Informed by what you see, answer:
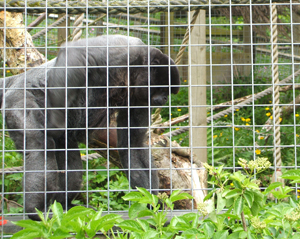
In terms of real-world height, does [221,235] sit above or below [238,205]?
below

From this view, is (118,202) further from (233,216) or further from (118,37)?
(233,216)

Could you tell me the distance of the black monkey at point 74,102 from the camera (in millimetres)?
2754

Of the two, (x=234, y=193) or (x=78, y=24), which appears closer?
(x=234, y=193)

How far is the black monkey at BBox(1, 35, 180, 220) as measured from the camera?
9.04 feet

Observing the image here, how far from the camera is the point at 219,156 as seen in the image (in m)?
4.89

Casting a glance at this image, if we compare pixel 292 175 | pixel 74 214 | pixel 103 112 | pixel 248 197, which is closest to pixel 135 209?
pixel 74 214

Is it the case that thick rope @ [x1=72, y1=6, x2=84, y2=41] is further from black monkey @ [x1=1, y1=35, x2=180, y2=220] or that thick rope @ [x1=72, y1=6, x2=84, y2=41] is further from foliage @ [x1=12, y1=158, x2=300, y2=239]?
foliage @ [x1=12, y1=158, x2=300, y2=239]

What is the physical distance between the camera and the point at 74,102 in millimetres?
3023

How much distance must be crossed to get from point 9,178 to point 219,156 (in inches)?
112

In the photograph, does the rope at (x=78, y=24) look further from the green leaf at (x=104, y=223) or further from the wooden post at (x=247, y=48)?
the wooden post at (x=247, y=48)

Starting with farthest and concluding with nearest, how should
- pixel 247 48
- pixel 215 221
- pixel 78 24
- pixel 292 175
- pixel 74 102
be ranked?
1. pixel 247 48
2. pixel 78 24
3. pixel 74 102
4. pixel 292 175
5. pixel 215 221

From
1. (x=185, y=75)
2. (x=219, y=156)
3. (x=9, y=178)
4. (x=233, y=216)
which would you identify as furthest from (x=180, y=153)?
(x=185, y=75)

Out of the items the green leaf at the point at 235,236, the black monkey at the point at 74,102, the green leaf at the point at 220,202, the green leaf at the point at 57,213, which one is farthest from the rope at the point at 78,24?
the green leaf at the point at 235,236

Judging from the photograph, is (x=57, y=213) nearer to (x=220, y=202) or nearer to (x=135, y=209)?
(x=135, y=209)
